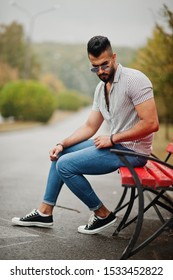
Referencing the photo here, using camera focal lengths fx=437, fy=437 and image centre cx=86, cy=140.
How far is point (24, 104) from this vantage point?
2103cm

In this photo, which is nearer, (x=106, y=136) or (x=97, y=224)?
(x=106, y=136)

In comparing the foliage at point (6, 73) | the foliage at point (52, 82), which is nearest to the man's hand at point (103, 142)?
the foliage at point (6, 73)

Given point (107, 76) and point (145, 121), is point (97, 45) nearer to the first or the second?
point (107, 76)

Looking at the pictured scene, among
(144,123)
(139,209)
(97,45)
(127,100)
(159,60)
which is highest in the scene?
(97,45)

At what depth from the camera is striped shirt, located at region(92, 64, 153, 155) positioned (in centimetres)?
320

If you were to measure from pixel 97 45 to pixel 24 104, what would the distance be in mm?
18172

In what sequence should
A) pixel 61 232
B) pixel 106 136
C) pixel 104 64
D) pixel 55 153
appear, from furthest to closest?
pixel 61 232, pixel 55 153, pixel 106 136, pixel 104 64

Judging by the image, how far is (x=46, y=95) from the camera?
72.7ft

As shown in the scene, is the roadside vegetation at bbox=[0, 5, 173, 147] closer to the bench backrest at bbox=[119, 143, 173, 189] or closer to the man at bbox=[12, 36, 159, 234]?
the man at bbox=[12, 36, 159, 234]

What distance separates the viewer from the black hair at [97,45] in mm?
3150

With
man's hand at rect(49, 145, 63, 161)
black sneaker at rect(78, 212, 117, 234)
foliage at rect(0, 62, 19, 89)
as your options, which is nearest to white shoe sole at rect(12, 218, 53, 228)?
black sneaker at rect(78, 212, 117, 234)

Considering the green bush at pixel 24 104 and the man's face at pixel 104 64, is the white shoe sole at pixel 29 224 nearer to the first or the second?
the man's face at pixel 104 64

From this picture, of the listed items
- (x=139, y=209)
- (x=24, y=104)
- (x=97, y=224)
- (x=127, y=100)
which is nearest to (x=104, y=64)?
(x=127, y=100)

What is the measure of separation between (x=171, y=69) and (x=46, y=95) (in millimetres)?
13569
